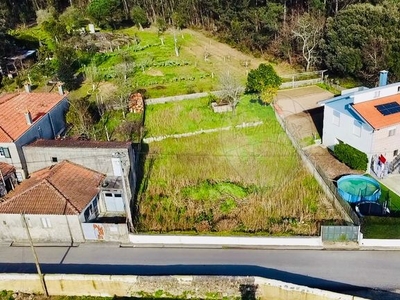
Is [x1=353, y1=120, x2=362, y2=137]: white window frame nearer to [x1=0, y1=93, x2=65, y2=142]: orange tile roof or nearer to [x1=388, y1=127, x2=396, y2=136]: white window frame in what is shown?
[x1=388, y1=127, x2=396, y2=136]: white window frame

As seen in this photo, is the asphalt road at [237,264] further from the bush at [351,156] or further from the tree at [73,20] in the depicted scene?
the tree at [73,20]

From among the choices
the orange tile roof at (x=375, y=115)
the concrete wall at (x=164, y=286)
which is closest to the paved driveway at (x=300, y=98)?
the orange tile roof at (x=375, y=115)

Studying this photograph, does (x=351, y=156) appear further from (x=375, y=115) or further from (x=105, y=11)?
(x=105, y=11)

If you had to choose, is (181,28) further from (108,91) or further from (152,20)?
(108,91)

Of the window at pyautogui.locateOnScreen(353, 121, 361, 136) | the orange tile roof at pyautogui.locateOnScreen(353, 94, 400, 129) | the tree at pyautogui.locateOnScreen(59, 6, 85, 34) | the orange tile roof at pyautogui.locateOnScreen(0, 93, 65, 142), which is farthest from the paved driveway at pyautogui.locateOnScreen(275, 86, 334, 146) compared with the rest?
the tree at pyautogui.locateOnScreen(59, 6, 85, 34)

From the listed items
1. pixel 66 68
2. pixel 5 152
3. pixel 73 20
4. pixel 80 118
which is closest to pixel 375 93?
pixel 80 118

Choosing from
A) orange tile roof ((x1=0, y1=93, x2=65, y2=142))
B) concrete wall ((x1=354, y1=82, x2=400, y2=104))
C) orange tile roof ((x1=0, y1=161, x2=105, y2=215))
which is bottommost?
orange tile roof ((x1=0, y1=161, x2=105, y2=215))
